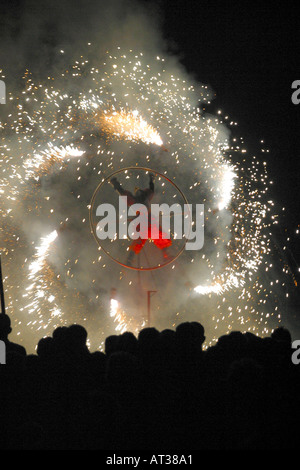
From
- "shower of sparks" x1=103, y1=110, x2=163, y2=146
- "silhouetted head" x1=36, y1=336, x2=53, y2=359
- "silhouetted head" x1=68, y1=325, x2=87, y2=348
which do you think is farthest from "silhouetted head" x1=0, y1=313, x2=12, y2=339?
"shower of sparks" x1=103, y1=110, x2=163, y2=146

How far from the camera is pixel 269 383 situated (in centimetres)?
266

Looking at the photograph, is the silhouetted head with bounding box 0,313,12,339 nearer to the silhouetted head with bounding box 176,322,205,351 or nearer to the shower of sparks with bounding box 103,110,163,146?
the silhouetted head with bounding box 176,322,205,351

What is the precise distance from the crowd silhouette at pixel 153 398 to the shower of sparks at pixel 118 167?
487 cm

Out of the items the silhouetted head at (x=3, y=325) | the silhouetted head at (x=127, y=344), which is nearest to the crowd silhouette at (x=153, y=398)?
the silhouetted head at (x=127, y=344)

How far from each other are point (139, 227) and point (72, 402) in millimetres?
4671

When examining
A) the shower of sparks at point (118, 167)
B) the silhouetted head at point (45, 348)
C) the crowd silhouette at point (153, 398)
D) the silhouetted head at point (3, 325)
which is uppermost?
the shower of sparks at point (118, 167)

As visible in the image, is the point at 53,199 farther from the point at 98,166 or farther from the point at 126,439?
the point at 126,439

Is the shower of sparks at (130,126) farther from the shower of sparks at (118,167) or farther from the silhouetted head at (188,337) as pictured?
the silhouetted head at (188,337)

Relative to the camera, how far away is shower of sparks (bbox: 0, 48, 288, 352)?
764 centimetres

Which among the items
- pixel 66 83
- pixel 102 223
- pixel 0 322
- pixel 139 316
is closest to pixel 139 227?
pixel 102 223

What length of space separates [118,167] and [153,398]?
20.3 feet

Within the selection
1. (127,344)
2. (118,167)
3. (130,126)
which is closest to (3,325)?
(127,344)

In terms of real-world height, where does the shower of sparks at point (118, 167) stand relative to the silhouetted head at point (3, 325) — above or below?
above

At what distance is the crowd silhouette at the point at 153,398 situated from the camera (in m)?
2.56
